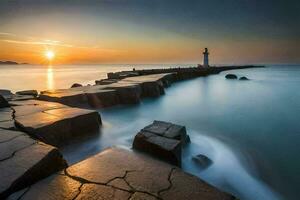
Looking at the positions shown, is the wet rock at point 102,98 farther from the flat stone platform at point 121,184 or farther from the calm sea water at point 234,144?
the flat stone platform at point 121,184

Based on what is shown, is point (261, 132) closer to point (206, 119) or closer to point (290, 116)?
point (206, 119)

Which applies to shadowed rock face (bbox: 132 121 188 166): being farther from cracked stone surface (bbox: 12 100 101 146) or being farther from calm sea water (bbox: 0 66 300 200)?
cracked stone surface (bbox: 12 100 101 146)

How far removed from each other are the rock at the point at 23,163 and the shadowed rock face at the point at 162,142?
3.28 ft

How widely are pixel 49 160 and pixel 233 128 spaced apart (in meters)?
4.42

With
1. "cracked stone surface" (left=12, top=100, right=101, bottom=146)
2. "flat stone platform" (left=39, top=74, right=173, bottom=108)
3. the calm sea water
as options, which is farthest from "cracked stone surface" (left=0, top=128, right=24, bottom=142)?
"flat stone platform" (left=39, top=74, right=173, bottom=108)

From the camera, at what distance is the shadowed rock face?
2.38m

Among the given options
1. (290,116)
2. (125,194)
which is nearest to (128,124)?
(125,194)

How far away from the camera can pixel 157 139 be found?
2648 mm

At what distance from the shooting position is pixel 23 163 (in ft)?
6.22

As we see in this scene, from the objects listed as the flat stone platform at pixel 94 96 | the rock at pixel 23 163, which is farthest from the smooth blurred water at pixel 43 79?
the rock at pixel 23 163

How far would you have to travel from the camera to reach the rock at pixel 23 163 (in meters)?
1.68

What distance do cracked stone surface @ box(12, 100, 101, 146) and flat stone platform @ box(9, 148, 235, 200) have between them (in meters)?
1.20

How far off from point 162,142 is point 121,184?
2.94 ft

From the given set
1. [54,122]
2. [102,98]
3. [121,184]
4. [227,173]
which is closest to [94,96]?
[102,98]
